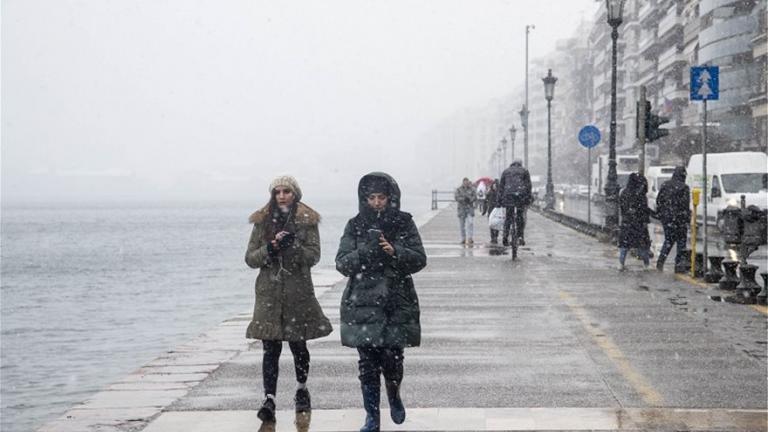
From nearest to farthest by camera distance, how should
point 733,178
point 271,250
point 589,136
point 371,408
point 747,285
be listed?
point 371,408 → point 271,250 → point 747,285 → point 589,136 → point 733,178

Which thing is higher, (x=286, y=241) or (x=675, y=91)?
(x=675, y=91)

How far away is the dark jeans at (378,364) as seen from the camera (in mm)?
6863

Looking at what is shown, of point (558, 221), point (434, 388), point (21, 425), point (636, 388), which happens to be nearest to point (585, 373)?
point (636, 388)

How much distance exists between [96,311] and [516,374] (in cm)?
2399

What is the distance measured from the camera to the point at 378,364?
6.94 meters

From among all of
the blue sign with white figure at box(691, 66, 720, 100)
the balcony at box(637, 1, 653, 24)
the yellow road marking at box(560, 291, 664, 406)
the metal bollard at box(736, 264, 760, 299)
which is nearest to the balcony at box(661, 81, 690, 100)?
the balcony at box(637, 1, 653, 24)

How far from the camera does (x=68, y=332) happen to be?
26000mm

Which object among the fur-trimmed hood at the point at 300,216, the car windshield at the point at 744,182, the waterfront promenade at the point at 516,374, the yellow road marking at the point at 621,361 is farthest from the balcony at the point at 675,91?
the fur-trimmed hood at the point at 300,216

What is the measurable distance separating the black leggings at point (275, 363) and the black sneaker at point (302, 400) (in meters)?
0.08

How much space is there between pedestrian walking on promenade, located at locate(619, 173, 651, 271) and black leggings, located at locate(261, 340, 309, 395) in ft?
38.4

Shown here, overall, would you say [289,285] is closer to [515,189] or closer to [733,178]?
[515,189]

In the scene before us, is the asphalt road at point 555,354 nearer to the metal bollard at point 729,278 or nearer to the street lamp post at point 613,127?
the metal bollard at point 729,278

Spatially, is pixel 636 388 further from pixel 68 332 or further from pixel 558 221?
pixel 558 221

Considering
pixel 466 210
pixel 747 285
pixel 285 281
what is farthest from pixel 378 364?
pixel 466 210
